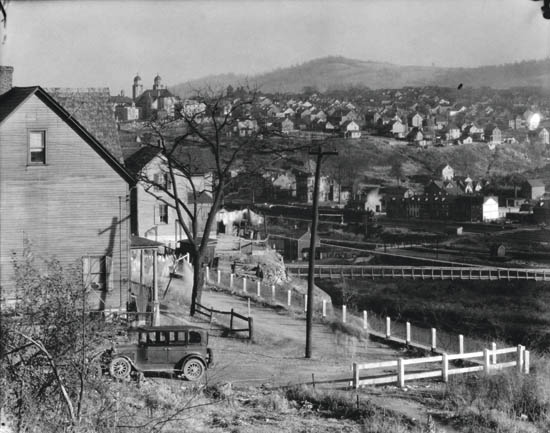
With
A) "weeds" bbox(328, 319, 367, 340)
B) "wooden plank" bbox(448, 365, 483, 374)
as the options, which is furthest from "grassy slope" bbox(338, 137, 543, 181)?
"wooden plank" bbox(448, 365, 483, 374)

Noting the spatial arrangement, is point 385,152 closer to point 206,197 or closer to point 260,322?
point 206,197

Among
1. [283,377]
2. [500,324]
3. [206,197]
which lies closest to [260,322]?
[283,377]

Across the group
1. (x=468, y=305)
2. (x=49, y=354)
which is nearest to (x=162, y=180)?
(x=468, y=305)

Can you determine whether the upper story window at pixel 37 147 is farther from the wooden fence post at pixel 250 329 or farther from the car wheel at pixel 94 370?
the car wheel at pixel 94 370

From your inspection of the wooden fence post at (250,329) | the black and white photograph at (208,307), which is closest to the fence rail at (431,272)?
the black and white photograph at (208,307)

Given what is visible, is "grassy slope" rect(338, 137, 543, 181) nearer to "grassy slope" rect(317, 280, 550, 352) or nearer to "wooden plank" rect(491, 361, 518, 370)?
"grassy slope" rect(317, 280, 550, 352)

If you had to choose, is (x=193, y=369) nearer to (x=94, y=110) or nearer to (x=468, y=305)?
(x=94, y=110)

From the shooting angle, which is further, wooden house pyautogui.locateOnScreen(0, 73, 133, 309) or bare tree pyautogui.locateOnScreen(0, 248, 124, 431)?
wooden house pyautogui.locateOnScreen(0, 73, 133, 309)
